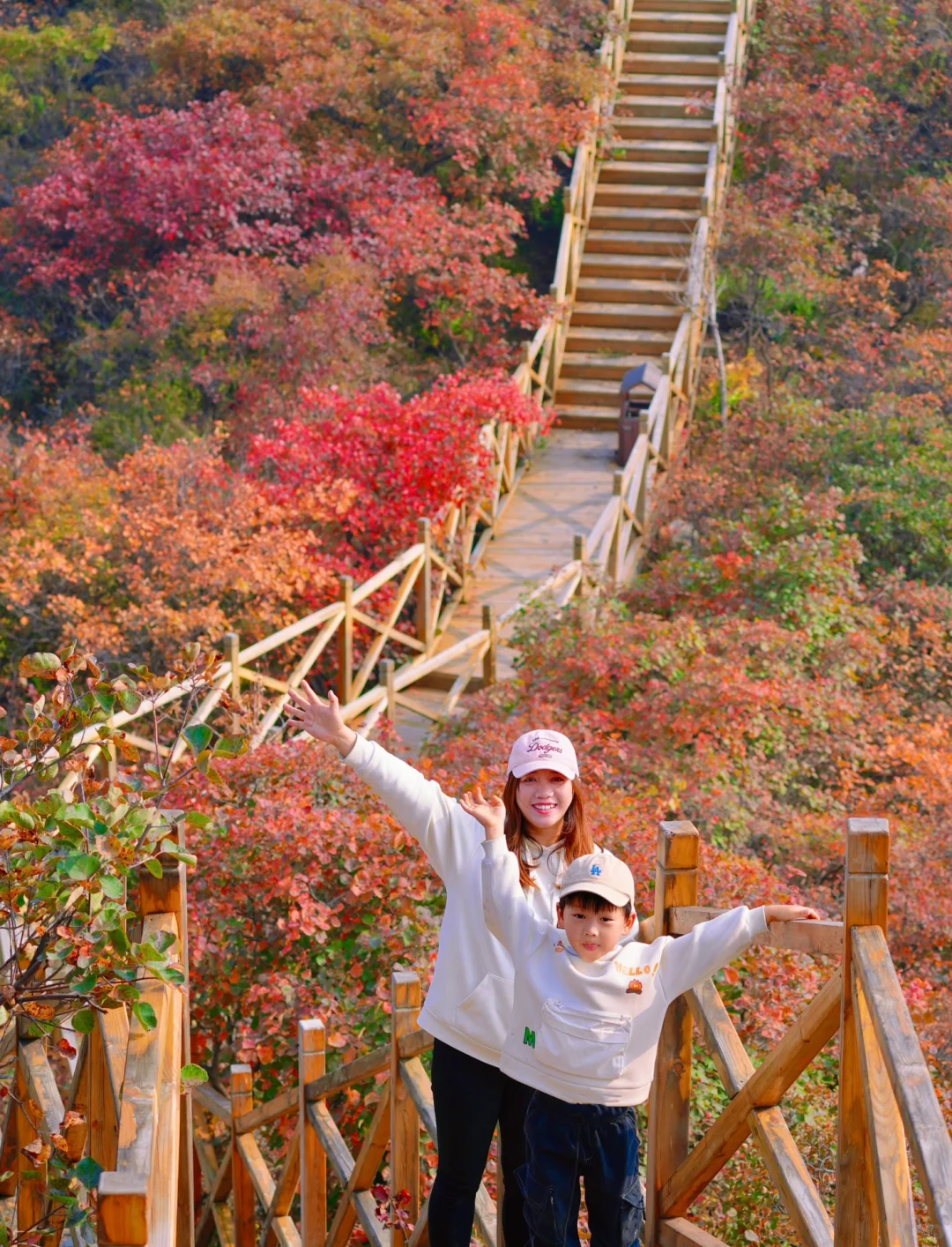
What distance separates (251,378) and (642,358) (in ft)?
12.6

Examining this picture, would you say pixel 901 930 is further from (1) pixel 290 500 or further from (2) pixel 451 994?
(1) pixel 290 500

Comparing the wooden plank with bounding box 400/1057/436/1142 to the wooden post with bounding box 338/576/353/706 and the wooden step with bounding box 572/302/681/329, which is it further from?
the wooden step with bounding box 572/302/681/329

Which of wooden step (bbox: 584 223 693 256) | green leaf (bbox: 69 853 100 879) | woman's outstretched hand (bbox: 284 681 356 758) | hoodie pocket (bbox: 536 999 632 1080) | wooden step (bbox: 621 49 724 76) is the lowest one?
hoodie pocket (bbox: 536 999 632 1080)

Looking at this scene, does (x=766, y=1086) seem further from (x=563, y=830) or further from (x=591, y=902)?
(x=563, y=830)

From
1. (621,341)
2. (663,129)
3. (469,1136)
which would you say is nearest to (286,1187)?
(469,1136)

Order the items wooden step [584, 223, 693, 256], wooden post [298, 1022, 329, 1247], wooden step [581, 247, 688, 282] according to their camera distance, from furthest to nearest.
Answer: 1. wooden step [584, 223, 693, 256]
2. wooden step [581, 247, 688, 282]
3. wooden post [298, 1022, 329, 1247]

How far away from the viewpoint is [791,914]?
265 cm

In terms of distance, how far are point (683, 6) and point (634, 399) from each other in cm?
659

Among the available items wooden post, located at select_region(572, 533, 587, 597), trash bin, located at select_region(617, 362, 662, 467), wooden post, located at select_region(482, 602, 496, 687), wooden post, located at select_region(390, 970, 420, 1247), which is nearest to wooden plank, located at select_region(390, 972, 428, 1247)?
wooden post, located at select_region(390, 970, 420, 1247)

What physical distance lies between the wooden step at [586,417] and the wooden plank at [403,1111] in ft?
32.0

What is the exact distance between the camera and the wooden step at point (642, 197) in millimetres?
14180

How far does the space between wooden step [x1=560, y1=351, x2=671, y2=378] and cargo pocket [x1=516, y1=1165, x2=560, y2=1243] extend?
10667 mm

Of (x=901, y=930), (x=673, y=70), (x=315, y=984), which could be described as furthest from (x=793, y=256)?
(x=315, y=984)

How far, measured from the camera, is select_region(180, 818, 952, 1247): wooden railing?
2283mm
